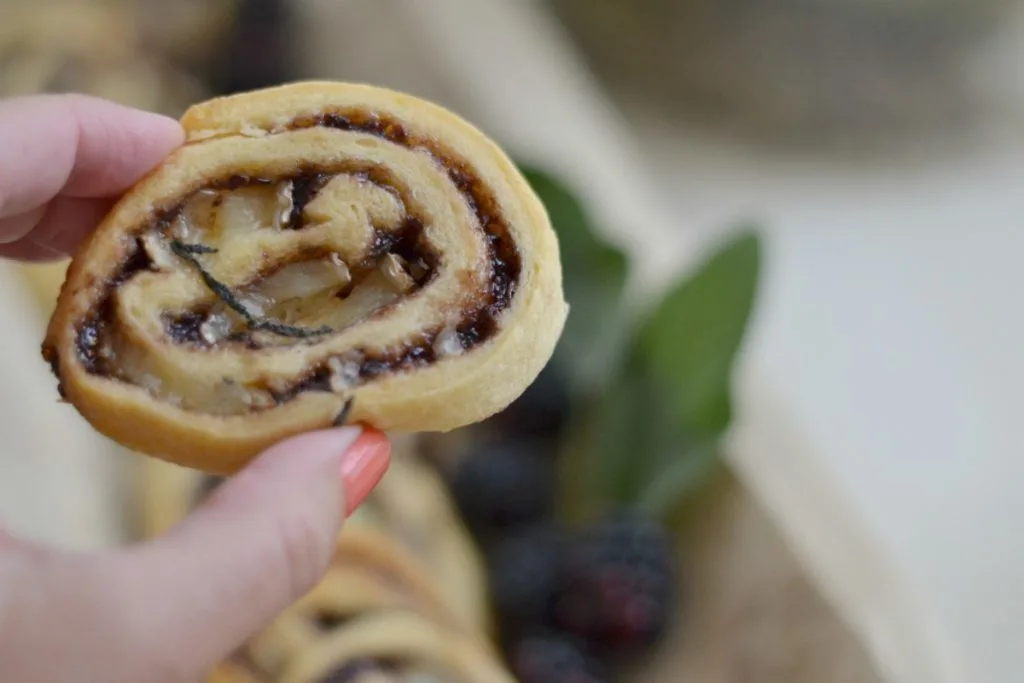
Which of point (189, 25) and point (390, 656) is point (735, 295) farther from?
point (189, 25)

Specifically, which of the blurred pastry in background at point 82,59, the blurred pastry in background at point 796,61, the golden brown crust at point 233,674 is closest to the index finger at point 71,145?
the golden brown crust at point 233,674

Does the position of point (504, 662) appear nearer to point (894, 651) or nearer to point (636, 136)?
point (894, 651)

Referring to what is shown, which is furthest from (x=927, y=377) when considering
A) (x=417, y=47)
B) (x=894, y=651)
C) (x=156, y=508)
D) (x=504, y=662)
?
(x=156, y=508)

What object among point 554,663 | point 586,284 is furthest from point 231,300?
point 586,284

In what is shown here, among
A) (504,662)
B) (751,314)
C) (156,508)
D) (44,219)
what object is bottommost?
(504,662)

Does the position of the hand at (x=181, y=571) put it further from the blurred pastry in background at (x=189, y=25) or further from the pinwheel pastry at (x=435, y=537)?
the blurred pastry in background at (x=189, y=25)

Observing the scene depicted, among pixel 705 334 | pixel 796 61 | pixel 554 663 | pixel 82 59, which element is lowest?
pixel 554 663

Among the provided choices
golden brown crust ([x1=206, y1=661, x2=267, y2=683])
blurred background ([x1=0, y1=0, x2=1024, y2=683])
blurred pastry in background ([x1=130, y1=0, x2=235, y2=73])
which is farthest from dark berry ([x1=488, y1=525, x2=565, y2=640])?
blurred pastry in background ([x1=130, y1=0, x2=235, y2=73])
